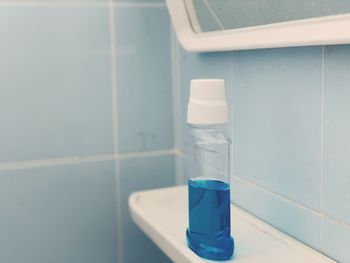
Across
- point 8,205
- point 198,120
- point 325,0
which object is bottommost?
point 8,205

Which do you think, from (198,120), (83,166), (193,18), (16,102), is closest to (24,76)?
(16,102)

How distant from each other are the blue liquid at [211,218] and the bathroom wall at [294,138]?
0.31ft

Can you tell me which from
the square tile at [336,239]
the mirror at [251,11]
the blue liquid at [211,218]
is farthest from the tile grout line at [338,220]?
the mirror at [251,11]

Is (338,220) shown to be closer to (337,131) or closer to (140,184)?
(337,131)

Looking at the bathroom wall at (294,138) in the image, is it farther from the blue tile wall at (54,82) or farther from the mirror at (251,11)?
the blue tile wall at (54,82)

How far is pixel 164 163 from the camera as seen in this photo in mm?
968

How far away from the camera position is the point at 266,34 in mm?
608

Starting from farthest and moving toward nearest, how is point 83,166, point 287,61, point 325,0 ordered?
1. point 83,166
2. point 287,61
3. point 325,0

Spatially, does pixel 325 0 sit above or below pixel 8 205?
above

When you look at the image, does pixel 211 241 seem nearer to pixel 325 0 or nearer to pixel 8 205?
pixel 325 0

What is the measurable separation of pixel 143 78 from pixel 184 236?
0.35m

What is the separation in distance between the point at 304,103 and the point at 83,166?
45 centimetres

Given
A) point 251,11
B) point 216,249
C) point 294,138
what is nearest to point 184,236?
point 216,249

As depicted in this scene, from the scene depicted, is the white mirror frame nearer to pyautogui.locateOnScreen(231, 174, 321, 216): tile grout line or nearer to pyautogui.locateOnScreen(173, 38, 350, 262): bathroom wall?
pyautogui.locateOnScreen(173, 38, 350, 262): bathroom wall
